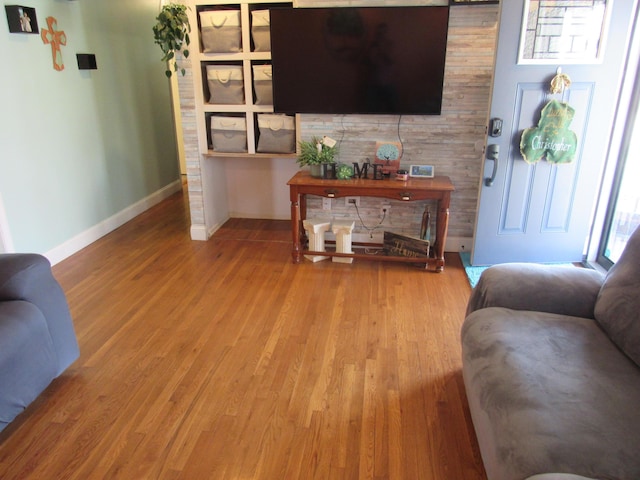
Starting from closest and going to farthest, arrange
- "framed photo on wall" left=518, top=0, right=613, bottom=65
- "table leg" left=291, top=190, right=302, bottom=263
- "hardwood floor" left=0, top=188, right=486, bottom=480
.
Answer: "hardwood floor" left=0, top=188, right=486, bottom=480
"framed photo on wall" left=518, top=0, right=613, bottom=65
"table leg" left=291, top=190, right=302, bottom=263

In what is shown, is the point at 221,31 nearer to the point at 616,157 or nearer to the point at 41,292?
the point at 41,292

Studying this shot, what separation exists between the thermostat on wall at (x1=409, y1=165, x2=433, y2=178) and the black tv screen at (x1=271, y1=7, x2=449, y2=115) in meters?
0.39

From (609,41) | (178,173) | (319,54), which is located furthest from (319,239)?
(178,173)

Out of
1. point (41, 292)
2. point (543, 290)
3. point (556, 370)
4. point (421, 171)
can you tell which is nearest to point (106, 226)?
point (41, 292)

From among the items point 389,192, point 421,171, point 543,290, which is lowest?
point 543,290

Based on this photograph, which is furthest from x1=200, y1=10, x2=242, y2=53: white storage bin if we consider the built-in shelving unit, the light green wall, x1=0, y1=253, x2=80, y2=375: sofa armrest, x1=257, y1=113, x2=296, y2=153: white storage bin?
x1=0, y1=253, x2=80, y2=375: sofa armrest

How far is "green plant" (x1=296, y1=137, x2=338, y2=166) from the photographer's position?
11.0ft

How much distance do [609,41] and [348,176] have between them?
6.07ft

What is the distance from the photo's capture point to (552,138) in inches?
118

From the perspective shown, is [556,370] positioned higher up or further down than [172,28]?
further down

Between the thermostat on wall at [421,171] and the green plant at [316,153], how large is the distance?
61 cm

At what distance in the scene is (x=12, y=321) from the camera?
5.83 feet

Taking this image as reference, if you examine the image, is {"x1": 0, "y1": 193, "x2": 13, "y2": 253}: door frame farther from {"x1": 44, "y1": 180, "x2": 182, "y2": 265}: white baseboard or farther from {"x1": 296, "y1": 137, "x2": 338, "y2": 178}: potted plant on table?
{"x1": 296, "y1": 137, "x2": 338, "y2": 178}: potted plant on table

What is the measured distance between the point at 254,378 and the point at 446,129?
90.7 inches
